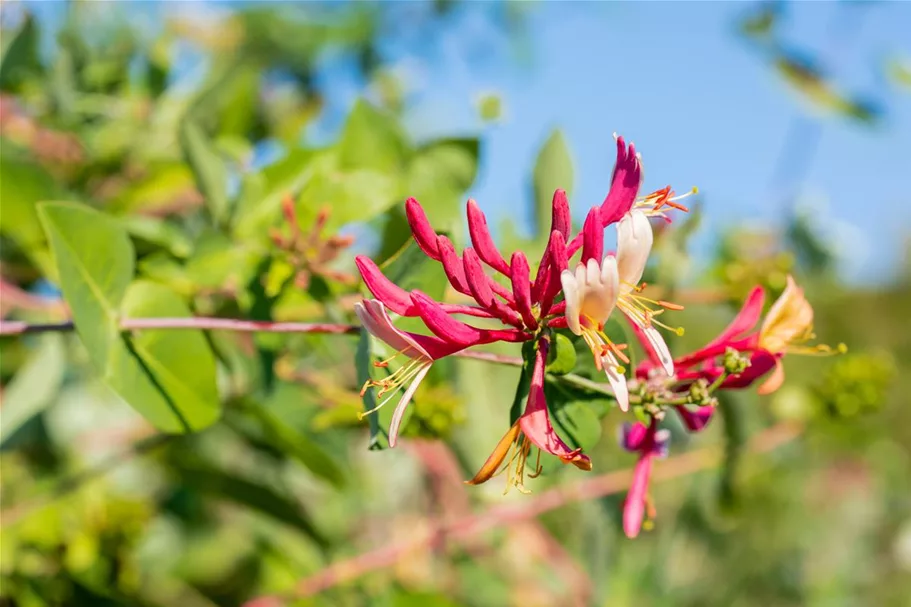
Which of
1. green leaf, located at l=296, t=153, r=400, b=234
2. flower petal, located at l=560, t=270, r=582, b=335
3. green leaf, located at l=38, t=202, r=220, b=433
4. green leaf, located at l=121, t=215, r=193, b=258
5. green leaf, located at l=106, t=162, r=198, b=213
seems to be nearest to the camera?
flower petal, located at l=560, t=270, r=582, b=335

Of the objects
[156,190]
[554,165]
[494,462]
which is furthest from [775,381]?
[156,190]

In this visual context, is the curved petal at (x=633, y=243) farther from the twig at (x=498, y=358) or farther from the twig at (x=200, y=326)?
the twig at (x=200, y=326)

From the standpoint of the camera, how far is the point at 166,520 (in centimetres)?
188

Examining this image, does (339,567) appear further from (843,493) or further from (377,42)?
(843,493)

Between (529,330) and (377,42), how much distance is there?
2219mm

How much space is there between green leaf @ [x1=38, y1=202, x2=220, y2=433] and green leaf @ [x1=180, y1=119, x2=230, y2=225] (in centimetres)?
19

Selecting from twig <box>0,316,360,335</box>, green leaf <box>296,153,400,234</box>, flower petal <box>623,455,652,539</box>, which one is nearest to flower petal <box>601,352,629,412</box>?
flower petal <box>623,455,652,539</box>

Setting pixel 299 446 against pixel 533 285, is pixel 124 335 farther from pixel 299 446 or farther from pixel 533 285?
pixel 533 285

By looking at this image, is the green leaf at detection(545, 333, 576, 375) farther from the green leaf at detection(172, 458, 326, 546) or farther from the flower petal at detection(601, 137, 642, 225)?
the green leaf at detection(172, 458, 326, 546)

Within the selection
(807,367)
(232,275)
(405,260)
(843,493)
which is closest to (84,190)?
(232,275)

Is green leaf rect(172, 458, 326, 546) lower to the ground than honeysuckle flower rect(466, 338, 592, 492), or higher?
lower

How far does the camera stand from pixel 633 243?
55cm

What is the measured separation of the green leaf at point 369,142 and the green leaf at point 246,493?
519mm

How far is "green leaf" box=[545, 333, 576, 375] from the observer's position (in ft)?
1.91
